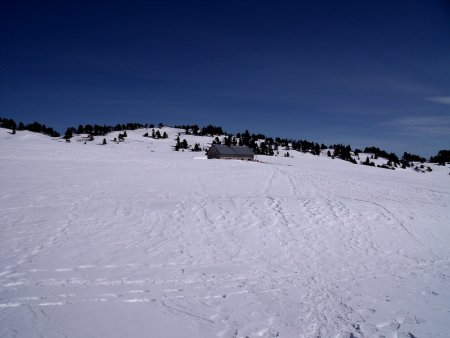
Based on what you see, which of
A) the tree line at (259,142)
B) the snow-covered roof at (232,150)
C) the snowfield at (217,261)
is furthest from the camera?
the tree line at (259,142)

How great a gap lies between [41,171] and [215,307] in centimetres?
2895

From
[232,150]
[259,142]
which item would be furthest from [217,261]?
[259,142]

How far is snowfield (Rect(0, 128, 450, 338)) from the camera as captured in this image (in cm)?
804

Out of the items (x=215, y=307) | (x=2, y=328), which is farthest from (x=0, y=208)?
(x=215, y=307)

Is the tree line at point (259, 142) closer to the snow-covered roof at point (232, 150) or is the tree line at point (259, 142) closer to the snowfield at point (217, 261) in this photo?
the snow-covered roof at point (232, 150)

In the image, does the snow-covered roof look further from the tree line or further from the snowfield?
the snowfield

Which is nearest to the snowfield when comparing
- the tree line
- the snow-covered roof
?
the snow-covered roof

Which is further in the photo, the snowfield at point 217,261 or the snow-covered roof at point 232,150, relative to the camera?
the snow-covered roof at point 232,150

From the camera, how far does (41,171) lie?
30531 mm

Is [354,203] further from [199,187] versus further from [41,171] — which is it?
[41,171]

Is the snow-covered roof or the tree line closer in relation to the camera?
the snow-covered roof

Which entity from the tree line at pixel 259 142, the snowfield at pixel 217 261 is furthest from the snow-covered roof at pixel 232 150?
the snowfield at pixel 217 261

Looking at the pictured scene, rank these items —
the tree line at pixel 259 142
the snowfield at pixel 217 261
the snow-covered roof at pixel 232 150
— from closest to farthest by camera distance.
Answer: the snowfield at pixel 217 261
the snow-covered roof at pixel 232 150
the tree line at pixel 259 142

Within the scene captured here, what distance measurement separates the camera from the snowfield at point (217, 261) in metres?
8.04
